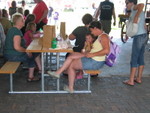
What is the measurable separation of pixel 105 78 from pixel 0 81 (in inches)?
70.4

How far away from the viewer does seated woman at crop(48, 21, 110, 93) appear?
3725 mm

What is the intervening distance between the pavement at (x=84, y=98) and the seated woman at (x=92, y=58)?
1.12 ft

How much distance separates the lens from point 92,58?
382cm

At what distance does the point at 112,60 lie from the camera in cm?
391

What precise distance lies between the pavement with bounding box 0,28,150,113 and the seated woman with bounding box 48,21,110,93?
340 millimetres

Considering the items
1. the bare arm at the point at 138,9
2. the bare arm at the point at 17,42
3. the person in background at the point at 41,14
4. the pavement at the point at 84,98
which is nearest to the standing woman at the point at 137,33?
the bare arm at the point at 138,9

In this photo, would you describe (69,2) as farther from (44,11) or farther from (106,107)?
(106,107)

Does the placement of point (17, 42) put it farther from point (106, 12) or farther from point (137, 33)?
point (106, 12)

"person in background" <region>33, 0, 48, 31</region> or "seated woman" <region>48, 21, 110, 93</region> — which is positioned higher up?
"person in background" <region>33, 0, 48, 31</region>

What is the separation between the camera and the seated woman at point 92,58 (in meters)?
3.72

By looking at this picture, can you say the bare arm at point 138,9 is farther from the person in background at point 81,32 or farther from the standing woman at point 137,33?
the person in background at point 81,32

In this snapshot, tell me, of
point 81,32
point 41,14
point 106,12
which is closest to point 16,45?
point 81,32

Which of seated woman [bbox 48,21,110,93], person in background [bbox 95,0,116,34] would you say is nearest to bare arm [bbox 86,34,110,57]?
seated woman [bbox 48,21,110,93]

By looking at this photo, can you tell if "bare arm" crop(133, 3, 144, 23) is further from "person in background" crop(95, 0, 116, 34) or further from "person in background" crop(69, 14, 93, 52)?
"person in background" crop(95, 0, 116, 34)
